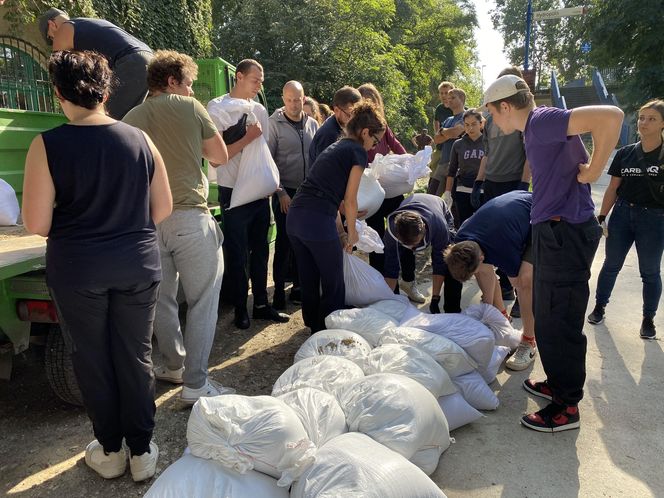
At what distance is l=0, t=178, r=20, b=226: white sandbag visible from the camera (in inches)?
114

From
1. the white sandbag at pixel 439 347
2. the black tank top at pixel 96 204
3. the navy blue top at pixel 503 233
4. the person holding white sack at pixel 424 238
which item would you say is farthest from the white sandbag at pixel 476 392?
the black tank top at pixel 96 204

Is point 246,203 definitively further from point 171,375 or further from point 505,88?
point 505,88

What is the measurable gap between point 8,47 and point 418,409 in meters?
7.31

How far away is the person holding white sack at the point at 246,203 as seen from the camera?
3.50 metres

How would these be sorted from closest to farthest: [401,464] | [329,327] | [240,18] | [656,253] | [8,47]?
1. [401,464]
2. [329,327]
3. [656,253]
4. [8,47]
5. [240,18]

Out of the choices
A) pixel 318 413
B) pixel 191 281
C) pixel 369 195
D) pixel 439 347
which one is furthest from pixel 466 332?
pixel 369 195

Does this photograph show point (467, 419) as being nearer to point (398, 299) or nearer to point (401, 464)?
point (401, 464)

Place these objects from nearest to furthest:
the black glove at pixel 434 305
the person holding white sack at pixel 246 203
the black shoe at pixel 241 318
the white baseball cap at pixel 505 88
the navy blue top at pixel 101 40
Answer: the white baseball cap at pixel 505 88
the navy blue top at pixel 101 40
the person holding white sack at pixel 246 203
the black shoe at pixel 241 318
the black glove at pixel 434 305

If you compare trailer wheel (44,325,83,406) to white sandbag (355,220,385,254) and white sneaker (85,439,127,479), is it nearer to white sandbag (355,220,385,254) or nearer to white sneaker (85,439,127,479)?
white sneaker (85,439,127,479)

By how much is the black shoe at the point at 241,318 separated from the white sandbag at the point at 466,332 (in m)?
1.37

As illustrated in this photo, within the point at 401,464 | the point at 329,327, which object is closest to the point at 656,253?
the point at 329,327

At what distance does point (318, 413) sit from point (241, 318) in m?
2.03

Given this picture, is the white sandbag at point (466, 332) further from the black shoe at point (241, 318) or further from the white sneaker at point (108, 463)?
the white sneaker at point (108, 463)

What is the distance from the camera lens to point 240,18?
13.4 meters
